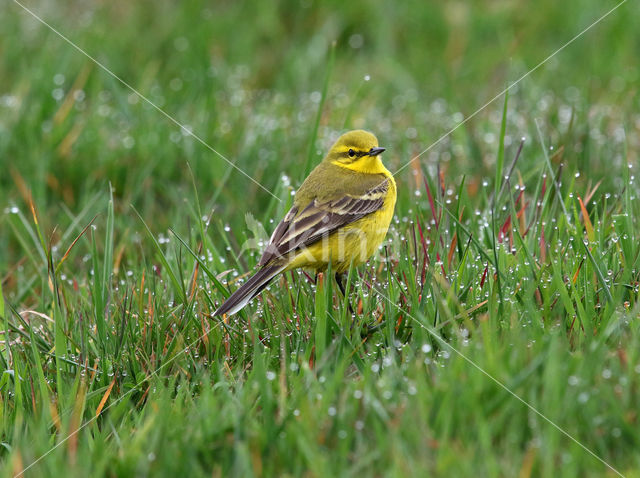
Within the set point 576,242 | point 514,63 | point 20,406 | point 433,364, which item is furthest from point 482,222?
point 514,63

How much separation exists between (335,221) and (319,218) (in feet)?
0.27

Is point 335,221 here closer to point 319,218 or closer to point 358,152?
point 319,218

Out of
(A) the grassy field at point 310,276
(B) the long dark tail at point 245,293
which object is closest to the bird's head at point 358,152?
(A) the grassy field at point 310,276

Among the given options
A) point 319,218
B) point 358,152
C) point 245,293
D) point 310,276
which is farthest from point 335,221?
point 245,293

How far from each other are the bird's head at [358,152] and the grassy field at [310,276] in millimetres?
244

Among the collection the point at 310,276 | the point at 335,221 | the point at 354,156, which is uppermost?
the point at 354,156

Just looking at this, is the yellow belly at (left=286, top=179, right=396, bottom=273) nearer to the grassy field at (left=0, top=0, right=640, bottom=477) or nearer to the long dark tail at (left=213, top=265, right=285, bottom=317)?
the grassy field at (left=0, top=0, right=640, bottom=477)

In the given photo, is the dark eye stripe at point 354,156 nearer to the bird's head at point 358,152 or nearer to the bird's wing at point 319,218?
the bird's head at point 358,152

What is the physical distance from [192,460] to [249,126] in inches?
159

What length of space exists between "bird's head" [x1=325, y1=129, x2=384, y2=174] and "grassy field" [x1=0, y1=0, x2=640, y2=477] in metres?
0.24

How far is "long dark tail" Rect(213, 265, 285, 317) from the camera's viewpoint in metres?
3.64

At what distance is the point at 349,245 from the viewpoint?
4.19 m

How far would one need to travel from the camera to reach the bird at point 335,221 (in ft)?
13.1

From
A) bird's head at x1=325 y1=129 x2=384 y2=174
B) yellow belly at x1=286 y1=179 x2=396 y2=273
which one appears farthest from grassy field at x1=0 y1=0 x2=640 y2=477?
bird's head at x1=325 y1=129 x2=384 y2=174
